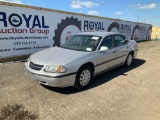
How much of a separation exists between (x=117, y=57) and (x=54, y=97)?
290 cm

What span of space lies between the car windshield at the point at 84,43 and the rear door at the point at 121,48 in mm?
1011

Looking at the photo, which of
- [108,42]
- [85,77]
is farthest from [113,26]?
[85,77]

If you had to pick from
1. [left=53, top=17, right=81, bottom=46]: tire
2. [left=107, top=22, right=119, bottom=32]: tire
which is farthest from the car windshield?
[left=107, top=22, right=119, bottom=32]: tire

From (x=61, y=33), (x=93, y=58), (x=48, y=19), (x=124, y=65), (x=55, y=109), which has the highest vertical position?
(x=48, y=19)

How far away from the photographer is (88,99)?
4309mm

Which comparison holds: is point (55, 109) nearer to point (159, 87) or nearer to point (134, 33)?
point (159, 87)

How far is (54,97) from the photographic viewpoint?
4.35 metres

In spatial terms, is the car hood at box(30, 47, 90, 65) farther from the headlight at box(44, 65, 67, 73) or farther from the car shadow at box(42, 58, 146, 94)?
the car shadow at box(42, 58, 146, 94)

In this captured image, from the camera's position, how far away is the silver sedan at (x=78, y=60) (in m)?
4.26

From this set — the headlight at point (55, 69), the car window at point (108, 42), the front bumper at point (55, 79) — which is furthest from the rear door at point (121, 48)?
the headlight at point (55, 69)

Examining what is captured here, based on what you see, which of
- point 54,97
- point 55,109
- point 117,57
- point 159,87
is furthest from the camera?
point 117,57

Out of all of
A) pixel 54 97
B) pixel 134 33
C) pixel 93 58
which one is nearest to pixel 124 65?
pixel 93 58

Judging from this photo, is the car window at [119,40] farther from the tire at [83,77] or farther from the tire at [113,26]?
the tire at [113,26]

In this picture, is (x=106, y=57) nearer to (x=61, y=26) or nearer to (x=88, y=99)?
(x=88, y=99)
